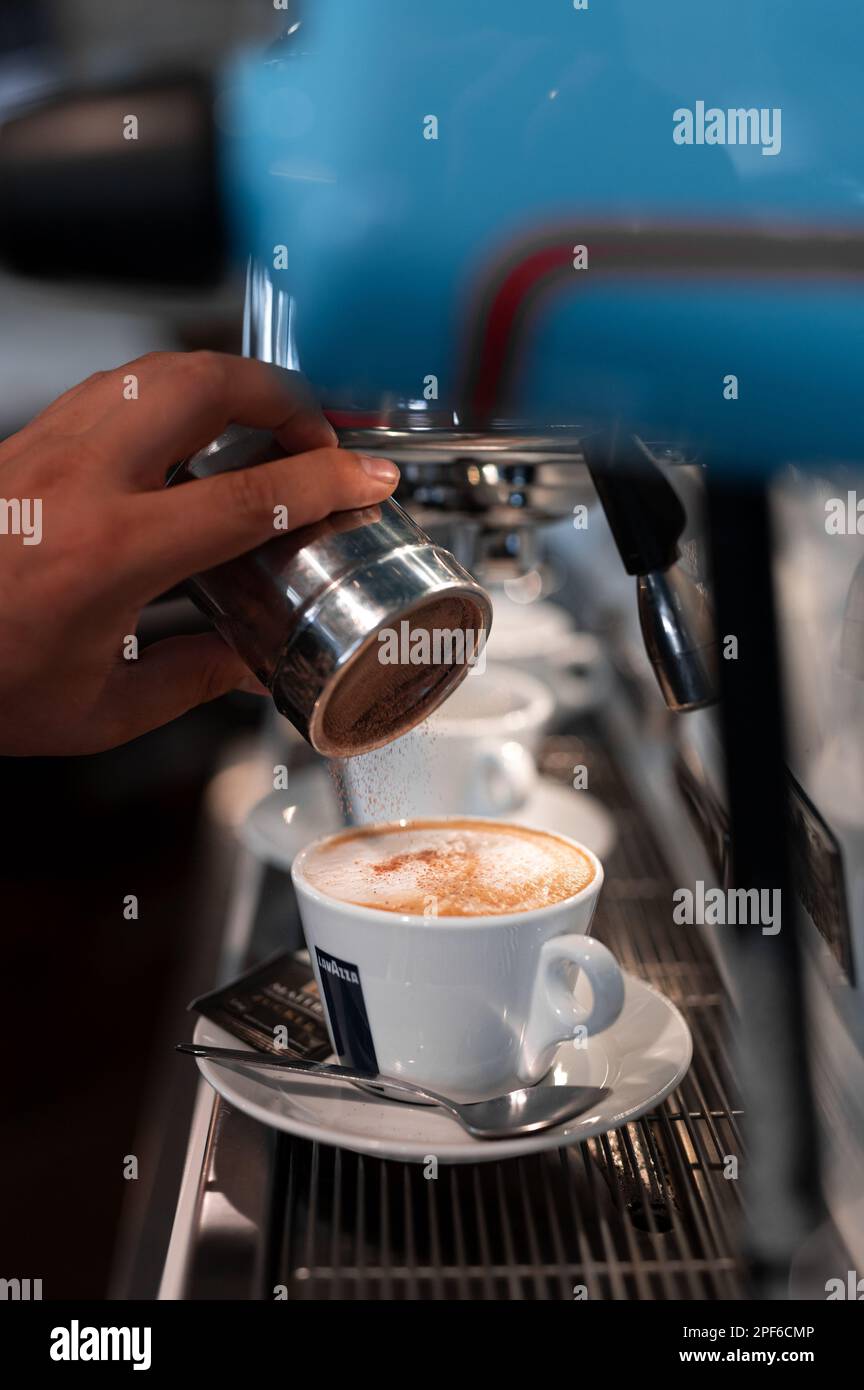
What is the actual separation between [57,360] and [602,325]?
8.20 feet

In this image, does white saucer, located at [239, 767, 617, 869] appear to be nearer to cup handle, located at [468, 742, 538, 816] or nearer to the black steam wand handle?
cup handle, located at [468, 742, 538, 816]

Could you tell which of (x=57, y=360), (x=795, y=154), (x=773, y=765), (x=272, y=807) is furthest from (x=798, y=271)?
(x=57, y=360)

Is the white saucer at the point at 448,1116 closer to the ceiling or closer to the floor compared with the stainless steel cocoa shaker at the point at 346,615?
closer to the floor

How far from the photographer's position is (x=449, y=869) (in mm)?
540

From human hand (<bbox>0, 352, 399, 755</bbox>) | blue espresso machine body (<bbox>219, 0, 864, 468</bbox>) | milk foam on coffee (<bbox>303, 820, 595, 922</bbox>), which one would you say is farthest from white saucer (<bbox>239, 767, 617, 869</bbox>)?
blue espresso machine body (<bbox>219, 0, 864, 468</bbox>)

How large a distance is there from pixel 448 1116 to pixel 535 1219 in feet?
0.17

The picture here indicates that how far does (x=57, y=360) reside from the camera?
2502 millimetres

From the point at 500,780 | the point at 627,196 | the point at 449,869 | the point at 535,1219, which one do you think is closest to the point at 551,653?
the point at 500,780

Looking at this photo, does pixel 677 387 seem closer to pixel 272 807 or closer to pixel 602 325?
pixel 602 325

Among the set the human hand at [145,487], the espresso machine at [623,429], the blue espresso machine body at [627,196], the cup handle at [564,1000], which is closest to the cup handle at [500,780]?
the espresso machine at [623,429]

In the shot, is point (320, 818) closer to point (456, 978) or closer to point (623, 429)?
point (456, 978)

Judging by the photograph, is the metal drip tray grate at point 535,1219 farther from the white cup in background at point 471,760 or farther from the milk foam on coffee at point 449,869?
the white cup in background at point 471,760

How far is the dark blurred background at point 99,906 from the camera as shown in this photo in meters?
0.61

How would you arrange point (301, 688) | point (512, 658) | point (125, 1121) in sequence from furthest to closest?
point (512, 658), point (125, 1121), point (301, 688)
